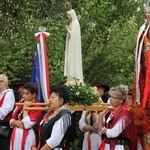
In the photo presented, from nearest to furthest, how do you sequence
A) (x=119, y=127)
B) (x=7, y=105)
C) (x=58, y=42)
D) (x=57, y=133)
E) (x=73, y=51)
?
(x=57, y=133) < (x=119, y=127) < (x=7, y=105) < (x=73, y=51) < (x=58, y=42)

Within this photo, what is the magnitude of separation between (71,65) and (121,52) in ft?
15.9

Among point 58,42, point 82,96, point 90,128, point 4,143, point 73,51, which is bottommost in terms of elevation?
point 4,143

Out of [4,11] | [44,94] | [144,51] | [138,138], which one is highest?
[4,11]

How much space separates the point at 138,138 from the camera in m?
6.51

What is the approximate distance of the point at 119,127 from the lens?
6.43 meters

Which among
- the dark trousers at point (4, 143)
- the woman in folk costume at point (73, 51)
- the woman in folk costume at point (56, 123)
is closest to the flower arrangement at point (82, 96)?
the woman in folk costume at point (56, 123)

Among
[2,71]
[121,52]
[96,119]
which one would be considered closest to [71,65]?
[96,119]

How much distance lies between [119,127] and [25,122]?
149 cm

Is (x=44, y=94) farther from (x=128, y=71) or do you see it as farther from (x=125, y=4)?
(x=125, y=4)

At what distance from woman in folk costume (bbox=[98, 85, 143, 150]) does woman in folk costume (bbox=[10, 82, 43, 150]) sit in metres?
1.10

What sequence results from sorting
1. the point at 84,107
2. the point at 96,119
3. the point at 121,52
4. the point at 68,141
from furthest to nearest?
the point at 121,52 < the point at 96,119 < the point at 84,107 < the point at 68,141

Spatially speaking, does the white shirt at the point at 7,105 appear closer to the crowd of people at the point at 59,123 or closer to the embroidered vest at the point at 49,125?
the crowd of people at the point at 59,123

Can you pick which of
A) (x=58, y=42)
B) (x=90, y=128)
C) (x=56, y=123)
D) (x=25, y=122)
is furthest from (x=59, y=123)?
(x=58, y=42)

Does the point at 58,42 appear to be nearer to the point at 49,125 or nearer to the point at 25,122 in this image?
the point at 25,122
